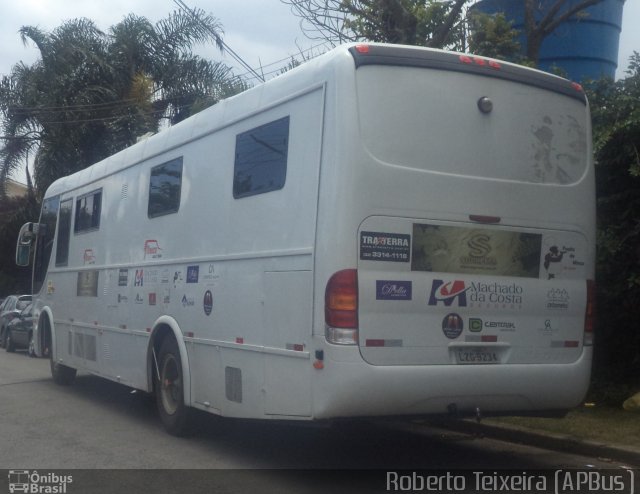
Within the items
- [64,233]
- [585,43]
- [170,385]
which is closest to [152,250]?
[170,385]

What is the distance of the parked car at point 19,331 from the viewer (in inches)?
933

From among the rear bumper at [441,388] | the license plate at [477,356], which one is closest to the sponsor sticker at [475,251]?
the license plate at [477,356]

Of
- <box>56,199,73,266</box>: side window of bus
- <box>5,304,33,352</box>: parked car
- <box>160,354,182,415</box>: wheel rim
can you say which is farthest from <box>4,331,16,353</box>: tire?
<box>160,354,182,415</box>: wheel rim

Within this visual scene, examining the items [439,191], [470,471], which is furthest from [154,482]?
[439,191]

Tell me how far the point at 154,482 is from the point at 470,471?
9.46 ft

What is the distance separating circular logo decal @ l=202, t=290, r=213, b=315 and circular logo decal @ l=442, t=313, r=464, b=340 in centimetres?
271

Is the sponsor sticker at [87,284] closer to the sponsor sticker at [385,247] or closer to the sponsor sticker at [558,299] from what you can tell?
the sponsor sticker at [385,247]

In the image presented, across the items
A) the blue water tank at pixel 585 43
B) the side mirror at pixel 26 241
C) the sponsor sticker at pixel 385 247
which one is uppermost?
the blue water tank at pixel 585 43

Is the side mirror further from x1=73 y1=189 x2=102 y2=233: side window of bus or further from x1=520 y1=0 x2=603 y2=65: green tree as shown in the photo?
x1=520 y1=0 x2=603 y2=65: green tree

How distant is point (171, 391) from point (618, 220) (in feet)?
19.6

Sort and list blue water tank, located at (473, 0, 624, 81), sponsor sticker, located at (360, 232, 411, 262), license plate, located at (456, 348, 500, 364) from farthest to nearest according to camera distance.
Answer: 1. blue water tank, located at (473, 0, 624, 81)
2. license plate, located at (456, 348, 500, 364)
3. sponsor sticker, located at (360, 232, 411, 262)

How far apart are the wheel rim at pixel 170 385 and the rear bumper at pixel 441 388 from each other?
333 centimetres

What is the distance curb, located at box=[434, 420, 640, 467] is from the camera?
8703 mm

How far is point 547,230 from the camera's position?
27.0 feet
